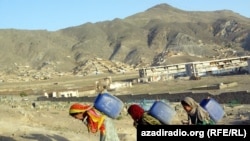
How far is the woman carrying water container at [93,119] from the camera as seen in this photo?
7.82 m

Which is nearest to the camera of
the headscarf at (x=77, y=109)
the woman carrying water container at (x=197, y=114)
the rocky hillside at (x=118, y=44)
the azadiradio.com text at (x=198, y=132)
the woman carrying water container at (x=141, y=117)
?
the azadiradio.com text at (x=198, y=132)

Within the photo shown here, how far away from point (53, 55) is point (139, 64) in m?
26.0

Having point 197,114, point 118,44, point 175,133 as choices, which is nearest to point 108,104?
point 197,114

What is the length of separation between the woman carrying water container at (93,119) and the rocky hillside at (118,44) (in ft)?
388

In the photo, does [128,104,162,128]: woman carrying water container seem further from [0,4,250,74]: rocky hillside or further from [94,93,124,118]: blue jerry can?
[0,4,250,74]: rocky hillside

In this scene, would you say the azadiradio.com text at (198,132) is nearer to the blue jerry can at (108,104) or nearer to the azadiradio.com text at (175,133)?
the azadiradio.com text at (175,133)

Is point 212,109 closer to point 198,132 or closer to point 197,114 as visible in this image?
point 197,114

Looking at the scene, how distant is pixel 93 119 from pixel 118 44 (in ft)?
507

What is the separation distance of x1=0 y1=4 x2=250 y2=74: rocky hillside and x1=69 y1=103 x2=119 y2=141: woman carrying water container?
11811 centimetres

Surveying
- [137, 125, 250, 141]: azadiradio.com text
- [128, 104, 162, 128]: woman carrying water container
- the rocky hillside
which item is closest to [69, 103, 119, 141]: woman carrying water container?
[128, 104, 162, 128]: woman carrying water container

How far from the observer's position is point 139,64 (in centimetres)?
13838

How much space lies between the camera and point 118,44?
162 m

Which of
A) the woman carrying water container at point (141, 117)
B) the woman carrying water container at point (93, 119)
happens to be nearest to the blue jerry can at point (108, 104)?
the woman carrying water container at point (93, 119)

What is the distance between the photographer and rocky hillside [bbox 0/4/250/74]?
461 ft
